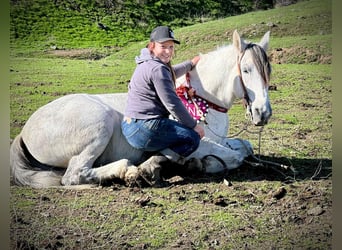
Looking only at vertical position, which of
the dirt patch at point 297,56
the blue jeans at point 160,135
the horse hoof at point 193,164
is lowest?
the horse hoof at point 193,164

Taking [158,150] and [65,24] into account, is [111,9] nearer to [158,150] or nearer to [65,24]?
[65,24]

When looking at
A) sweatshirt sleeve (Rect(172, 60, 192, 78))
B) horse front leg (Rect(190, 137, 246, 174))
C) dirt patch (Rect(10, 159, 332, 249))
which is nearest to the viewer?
dirt patch (Rect(10, 159, 332, 249))

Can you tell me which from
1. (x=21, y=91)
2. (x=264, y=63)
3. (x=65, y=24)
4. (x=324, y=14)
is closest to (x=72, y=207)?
(x=21, y=91)

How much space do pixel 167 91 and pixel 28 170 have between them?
4.21 feet

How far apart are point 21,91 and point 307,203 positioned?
2.29 meters

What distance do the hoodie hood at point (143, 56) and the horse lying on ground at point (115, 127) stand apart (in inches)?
17.7

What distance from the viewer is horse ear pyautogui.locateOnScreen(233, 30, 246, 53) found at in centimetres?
438

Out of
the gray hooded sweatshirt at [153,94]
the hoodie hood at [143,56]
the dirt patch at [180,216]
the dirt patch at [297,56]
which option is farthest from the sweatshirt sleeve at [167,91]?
the dirt patch at [297,56]

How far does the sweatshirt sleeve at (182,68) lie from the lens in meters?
4.61

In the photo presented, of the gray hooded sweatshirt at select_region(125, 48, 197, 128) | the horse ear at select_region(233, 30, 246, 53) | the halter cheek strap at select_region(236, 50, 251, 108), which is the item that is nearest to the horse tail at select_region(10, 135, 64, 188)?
the gray hooded sweatshirt at select_region(125, 48, 197, 128)

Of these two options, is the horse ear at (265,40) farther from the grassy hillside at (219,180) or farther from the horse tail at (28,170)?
the horse tail at (28,170)

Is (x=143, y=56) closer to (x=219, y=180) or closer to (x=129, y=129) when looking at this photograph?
(x=129, y=129)

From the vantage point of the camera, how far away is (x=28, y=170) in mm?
4562

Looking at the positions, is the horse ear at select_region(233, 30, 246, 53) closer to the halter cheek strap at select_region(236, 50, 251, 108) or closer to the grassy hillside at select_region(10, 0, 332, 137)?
the halter cheek strap at select_region(236, 50, 251, 108)
